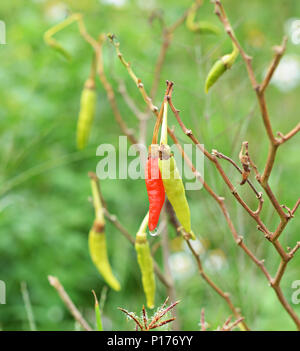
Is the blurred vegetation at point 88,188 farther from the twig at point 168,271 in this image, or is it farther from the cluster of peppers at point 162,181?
the cluster of peppers at point 162,181

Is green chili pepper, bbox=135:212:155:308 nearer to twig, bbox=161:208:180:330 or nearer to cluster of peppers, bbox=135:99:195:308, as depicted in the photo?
cluster of peppers, bbox=135:99:195:308

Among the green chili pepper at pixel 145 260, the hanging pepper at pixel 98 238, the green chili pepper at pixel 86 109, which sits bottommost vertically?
the green chili pepper at pixel 145 260

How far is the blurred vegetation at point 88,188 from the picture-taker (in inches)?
71.3

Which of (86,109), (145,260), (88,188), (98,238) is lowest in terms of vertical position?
(145,260)

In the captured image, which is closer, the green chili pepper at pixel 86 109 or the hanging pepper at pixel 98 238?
the hanging pepper at pixel 98 238

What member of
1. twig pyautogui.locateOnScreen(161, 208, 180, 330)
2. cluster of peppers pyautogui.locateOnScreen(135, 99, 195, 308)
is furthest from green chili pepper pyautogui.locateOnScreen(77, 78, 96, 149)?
cluster of peppers pyautogui.locateOnScreen(135, 99, 195, 308)

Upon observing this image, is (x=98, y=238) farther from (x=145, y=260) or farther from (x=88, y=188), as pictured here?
(x=88, y=188)

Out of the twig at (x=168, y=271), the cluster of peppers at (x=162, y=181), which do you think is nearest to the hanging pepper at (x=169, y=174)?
the cluster of peppers at (x=162, y=181)

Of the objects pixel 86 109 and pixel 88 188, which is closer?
pixel 86 109

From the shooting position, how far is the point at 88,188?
2301 mm

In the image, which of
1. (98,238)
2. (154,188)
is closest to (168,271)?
(98,238)

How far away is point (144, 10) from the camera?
127 inches

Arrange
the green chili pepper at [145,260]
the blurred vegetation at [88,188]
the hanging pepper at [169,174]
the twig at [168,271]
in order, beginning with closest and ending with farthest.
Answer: the hanging pepper at [169,174]
the green chili pepper at [145,260]
the twig at [168,271]
the blurred vegetation at [88,188]
